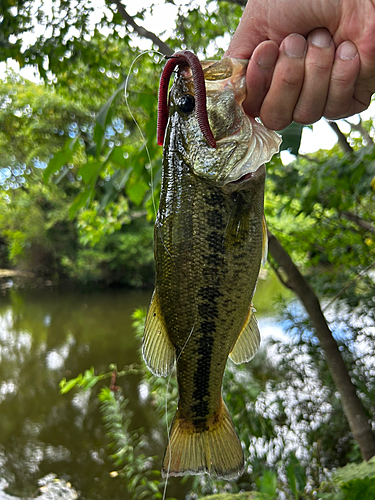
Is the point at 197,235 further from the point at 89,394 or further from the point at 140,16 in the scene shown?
the point at 89,394

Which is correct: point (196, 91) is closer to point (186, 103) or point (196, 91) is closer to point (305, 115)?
point (186, 103)

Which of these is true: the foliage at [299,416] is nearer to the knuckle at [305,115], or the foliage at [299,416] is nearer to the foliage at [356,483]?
the foliage at [356,483]

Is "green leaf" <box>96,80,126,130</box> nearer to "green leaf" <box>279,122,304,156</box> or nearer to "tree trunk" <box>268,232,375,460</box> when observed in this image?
"green leaf" <box>279,122,304,156</box>

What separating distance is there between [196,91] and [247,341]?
827 millimetres

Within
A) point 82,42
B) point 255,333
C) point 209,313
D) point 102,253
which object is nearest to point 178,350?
point 209,313

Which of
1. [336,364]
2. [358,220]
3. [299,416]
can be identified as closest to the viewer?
[336,364]

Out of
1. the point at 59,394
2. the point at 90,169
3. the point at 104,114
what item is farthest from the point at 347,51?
the point at 59,394

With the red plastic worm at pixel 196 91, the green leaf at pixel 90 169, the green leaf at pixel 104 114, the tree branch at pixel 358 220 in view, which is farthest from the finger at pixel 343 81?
the tree branch at pixel 358 220

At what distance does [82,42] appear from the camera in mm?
3854

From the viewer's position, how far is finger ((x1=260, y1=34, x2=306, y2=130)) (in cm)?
A: 104

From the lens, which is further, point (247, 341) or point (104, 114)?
point (104, 114)

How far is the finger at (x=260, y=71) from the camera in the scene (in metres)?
1.01

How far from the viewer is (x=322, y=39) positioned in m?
1.04

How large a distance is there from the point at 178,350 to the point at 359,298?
10.9 ft
